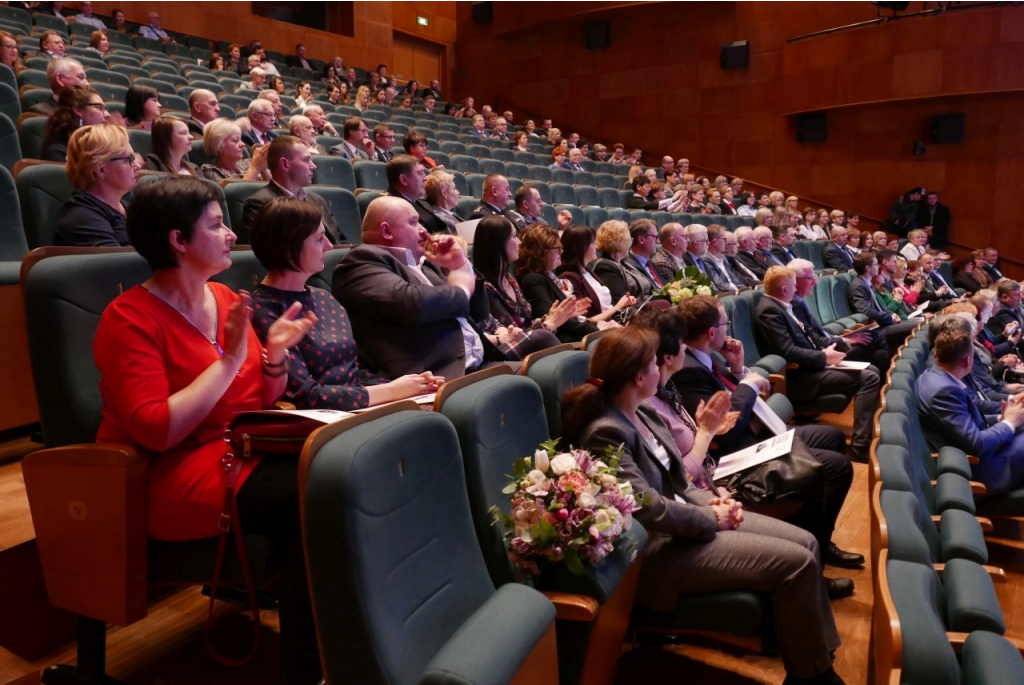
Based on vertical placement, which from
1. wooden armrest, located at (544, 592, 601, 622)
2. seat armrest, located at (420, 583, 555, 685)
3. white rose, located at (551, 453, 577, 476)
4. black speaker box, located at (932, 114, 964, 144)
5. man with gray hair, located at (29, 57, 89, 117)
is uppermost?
black speaker box, located at (932, 114, 964, 144)

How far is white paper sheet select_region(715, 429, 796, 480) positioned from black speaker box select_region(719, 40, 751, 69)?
515cm

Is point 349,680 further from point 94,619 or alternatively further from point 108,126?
point 108,126

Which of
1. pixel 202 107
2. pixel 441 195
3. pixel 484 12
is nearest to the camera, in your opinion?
pixel 441 195

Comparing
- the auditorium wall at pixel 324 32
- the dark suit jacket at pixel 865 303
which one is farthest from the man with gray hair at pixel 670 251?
the auditorium wall at pixel 324 32

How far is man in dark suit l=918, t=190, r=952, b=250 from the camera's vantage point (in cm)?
502

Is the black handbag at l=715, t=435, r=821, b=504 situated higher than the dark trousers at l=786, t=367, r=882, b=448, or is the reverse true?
the black handbag at l=715, t=435, r=821, b=504

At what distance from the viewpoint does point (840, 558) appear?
124cm

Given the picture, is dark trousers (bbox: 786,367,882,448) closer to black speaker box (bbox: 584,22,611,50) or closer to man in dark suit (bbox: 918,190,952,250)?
man in dark suit (bbox: 918,190,952,250)

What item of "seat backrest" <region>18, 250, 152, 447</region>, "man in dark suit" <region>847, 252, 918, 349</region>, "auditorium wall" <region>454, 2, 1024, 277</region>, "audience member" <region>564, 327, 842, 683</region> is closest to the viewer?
"seat backrest" <region>18, 250, 152, 447</region>

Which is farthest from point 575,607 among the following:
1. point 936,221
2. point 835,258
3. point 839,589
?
point 936,221

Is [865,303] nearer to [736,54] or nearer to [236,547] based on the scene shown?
[236,547]

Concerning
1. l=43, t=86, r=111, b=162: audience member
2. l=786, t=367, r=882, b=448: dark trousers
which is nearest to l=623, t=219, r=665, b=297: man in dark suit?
l=786, t=367, r=882, b=448: dark trousers

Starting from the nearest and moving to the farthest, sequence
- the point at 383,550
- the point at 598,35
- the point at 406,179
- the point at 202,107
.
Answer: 1. the point at 383,550
2. the point at 406,179
3. the point at 202,107
4. the point at 598,35

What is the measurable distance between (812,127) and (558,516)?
18.1 feet
